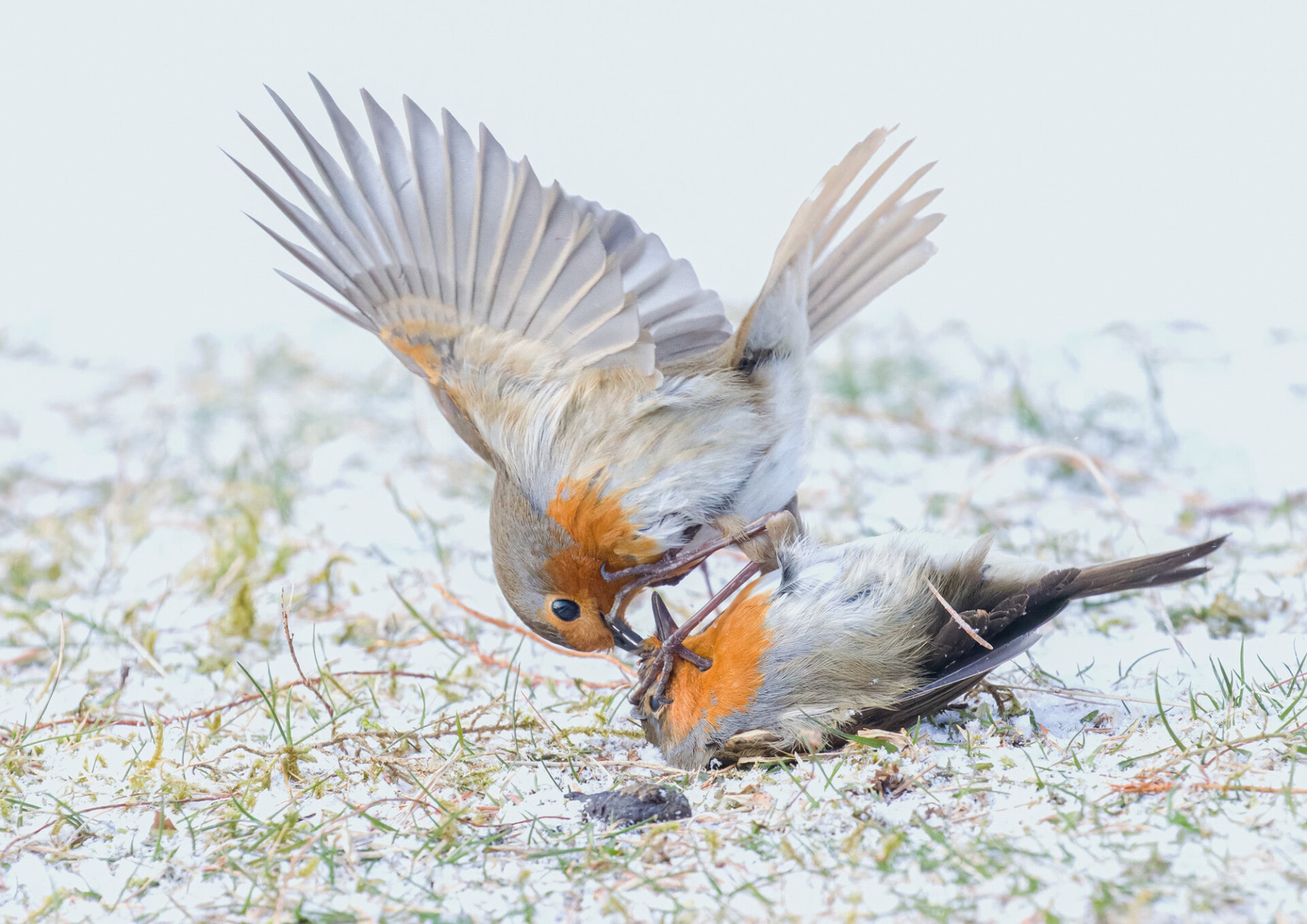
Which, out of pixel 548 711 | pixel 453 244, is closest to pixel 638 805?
pixel 548 711

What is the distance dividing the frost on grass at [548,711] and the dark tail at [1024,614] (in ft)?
0.31

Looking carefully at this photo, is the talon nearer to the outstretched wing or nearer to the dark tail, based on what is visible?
the outstretched wing

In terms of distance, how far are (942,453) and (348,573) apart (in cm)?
310

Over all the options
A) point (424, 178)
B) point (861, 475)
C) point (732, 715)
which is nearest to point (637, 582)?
point (732, 715)

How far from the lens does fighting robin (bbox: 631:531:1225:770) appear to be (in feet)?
9.11

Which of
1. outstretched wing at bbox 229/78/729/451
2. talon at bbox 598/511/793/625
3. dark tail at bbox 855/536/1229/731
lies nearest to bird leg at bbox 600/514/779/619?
talon at bbox 598/511/793/625

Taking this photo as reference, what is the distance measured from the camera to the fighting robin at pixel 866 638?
2777 mm

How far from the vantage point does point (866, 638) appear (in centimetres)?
288

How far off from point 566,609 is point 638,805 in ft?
3.39

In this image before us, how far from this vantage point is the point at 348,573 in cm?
462

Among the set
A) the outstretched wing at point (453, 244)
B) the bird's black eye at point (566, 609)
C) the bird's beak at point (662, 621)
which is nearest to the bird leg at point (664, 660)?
the bird's beak at point (662, 621)

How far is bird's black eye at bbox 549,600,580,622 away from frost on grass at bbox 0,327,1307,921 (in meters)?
0.26

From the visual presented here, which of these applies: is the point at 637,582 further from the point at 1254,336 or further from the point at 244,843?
the point at 1254,336

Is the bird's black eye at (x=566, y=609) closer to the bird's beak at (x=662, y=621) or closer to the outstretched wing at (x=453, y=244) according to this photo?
the bird's beak at (x=662, y=621)
